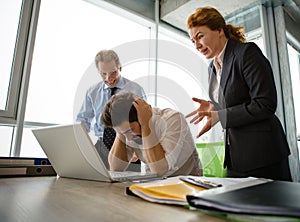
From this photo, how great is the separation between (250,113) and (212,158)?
2.29ft

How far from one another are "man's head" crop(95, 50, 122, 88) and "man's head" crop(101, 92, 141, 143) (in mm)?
525

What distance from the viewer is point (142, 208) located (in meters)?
0.35

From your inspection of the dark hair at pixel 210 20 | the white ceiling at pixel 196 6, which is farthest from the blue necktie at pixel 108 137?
the white ceiling at pixel 196 6

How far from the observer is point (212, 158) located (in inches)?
61.7

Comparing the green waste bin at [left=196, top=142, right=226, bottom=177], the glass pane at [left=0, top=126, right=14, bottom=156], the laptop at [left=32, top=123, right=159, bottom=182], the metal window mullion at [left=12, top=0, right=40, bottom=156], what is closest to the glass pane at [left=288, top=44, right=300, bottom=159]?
the green waste bin at [left=196, top=142, right=226, bottom=177]

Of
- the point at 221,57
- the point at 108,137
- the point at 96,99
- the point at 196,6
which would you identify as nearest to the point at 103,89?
the point at 96,99

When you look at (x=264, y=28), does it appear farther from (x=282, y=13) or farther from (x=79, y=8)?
(x=79, y=8)

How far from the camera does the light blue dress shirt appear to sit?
1.60 m

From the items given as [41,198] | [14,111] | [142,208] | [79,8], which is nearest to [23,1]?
[79,8]

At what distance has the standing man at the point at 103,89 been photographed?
5.11 ft

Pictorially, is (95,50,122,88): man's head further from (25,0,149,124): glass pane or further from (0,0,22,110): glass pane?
(0,0,22,110): glass pane

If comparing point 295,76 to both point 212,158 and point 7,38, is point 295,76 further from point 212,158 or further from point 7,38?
point 7,38

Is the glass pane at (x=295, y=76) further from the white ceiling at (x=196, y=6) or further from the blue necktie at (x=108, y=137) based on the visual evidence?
the blue necktie at (x=108, y=137)

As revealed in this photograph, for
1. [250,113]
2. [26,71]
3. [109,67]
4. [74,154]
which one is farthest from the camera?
[26,71]
